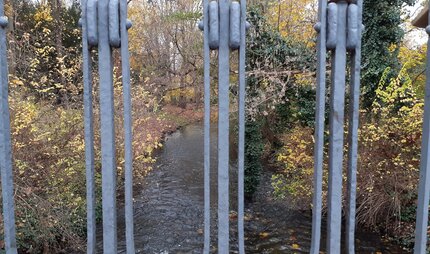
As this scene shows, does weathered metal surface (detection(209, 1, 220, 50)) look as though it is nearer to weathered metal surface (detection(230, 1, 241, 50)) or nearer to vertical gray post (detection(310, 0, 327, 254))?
weathered metal surface (detection(230, 1, 241, 50))

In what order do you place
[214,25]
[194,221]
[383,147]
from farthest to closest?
1. [194,221]
2. [383,147]
3. [214,25]

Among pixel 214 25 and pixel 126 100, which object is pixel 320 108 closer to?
pixel 214 25

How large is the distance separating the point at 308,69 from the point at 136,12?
13.3m

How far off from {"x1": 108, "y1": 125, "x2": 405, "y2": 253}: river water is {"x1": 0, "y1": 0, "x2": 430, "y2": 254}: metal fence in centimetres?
537

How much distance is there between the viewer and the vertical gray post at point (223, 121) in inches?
52.7

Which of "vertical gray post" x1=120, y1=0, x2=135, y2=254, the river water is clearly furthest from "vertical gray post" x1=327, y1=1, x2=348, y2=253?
the river water

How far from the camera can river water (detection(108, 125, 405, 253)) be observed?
6.60 metres

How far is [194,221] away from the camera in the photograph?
778cm

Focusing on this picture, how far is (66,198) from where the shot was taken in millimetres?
6461

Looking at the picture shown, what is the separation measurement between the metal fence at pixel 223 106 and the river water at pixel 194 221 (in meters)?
5.37

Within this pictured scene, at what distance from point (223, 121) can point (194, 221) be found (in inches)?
267

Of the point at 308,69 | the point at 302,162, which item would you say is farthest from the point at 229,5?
the point at 308,69

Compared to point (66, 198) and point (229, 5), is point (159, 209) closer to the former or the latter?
point (66, 198)

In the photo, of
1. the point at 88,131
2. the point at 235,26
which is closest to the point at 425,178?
the point at 235,26
